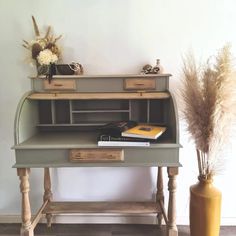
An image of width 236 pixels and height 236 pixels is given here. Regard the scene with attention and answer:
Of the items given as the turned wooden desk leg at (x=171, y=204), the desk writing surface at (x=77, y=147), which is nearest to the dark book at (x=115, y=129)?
the desk writing surface at (x=77, y=147)

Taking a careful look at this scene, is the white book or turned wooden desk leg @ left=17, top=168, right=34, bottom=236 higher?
the white book

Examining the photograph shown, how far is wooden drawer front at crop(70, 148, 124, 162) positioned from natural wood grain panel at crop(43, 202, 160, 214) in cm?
57

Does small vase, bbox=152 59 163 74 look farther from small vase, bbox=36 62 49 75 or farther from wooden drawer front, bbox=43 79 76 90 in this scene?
small vase, bbox=36 62 49 75

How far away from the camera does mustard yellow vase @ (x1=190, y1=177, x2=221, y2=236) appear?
63.2 inches

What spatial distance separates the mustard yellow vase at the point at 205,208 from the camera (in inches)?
63.2

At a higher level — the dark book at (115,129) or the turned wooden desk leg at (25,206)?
the dark book at (115,129)

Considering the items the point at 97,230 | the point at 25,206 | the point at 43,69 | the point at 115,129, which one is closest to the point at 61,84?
the point at 43,69

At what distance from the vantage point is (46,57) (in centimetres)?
166

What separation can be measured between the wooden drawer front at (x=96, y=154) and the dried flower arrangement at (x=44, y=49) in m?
0.67

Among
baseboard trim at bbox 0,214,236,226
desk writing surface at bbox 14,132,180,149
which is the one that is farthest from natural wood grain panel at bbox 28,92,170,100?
baseboard trim at bbox 0,214,236,226

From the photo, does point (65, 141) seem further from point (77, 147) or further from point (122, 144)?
point (122, 144)

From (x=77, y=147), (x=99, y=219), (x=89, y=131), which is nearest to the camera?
(x=77, y=147)

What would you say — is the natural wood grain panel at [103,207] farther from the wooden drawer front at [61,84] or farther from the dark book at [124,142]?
the wooden drawer front at [61,84]

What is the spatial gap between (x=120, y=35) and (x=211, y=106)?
2.88ft
